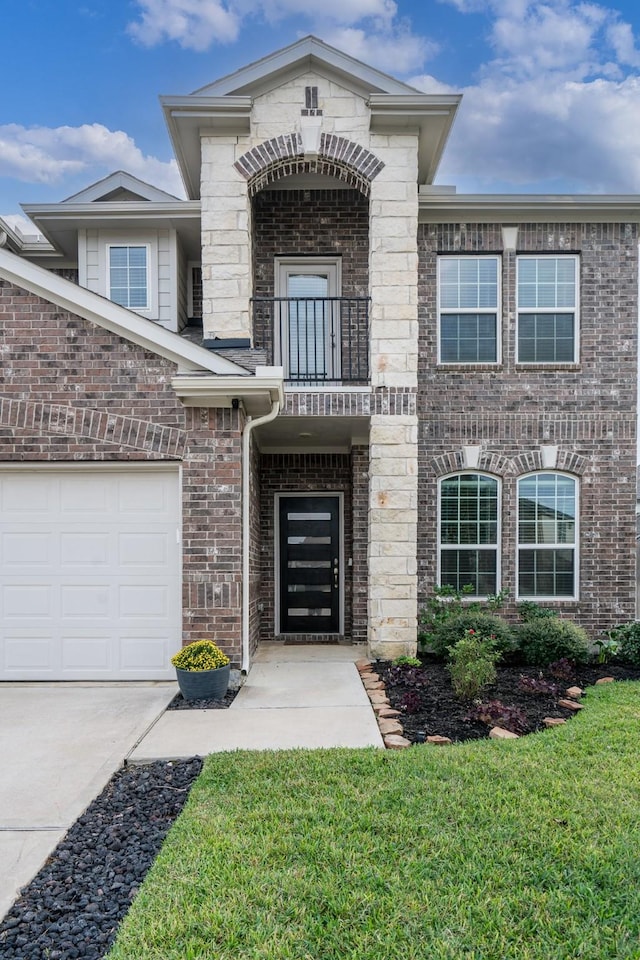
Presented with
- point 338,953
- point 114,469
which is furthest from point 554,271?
point 338,953

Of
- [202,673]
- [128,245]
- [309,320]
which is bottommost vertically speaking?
[202,673]

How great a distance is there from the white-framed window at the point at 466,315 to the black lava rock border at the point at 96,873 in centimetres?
717

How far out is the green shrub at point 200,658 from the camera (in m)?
6.55

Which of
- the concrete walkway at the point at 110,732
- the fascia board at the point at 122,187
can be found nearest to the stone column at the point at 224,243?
the fascia board at the point at 122,187

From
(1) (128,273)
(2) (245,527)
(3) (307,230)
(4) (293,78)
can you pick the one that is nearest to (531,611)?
(2) (245,527)

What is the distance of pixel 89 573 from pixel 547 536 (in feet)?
20.9

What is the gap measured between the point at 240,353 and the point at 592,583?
6.03 m

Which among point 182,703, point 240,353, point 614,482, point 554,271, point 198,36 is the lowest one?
point 182,703

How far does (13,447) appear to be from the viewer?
734 cm

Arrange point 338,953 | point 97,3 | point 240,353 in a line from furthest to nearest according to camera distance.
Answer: point 97,3
point 240,353
point 338,953

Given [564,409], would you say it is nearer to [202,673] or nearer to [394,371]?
[394,371]

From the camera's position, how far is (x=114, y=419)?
7.30 meters

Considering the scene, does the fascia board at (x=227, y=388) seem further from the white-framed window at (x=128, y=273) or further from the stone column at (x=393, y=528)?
the white-framed window at (x=128, y=273)

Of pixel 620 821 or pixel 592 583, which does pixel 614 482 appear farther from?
pixel 620 821
